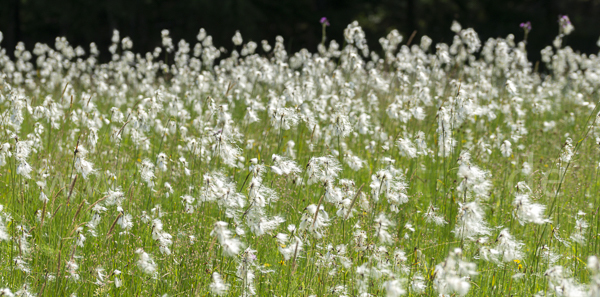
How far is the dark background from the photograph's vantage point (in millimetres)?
21266

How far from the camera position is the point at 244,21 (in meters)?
21.2

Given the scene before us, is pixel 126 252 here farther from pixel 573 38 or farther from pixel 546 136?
pixel 573 38

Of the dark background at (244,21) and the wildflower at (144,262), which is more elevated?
the dark background at (244,21)

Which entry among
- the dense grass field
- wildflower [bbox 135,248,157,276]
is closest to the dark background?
the dense grass field

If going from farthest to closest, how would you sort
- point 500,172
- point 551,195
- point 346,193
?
point 500,172 < point 551,195 < point 346,193

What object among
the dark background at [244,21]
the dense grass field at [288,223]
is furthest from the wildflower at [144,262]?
the dark background at [244,21]

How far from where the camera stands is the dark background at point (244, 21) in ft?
69.8

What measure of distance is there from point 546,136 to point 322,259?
5.06m

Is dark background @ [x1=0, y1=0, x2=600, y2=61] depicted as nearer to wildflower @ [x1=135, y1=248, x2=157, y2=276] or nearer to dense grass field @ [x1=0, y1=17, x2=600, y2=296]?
dense grass field @ [x1=0, y1=17, x2=600, y2=296]

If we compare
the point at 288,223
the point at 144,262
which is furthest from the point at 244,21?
the point at 144,262

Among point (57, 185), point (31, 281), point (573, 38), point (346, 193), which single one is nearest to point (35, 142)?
point (57, 185)

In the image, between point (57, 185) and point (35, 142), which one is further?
point (35, 142)

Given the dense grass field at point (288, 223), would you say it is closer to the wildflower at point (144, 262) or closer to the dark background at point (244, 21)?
the wildflower at point (144, 262)

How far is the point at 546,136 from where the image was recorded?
21.0ft
